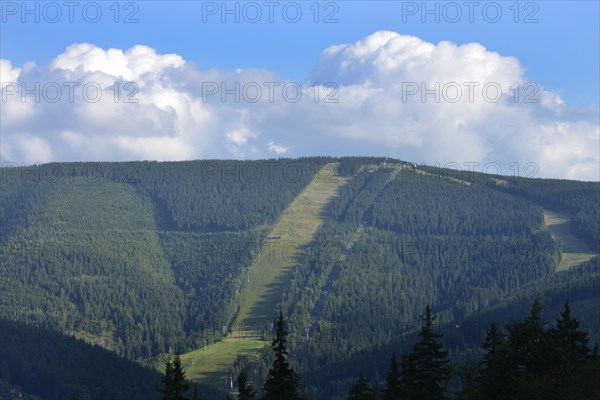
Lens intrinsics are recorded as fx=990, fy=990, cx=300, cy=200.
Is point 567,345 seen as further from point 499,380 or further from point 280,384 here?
point 280,384

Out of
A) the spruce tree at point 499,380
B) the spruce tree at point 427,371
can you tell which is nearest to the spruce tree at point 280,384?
the spruce tree at point 427,371

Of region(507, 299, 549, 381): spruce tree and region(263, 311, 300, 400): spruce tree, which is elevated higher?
region(507, 299, 549, 381): spruce tree

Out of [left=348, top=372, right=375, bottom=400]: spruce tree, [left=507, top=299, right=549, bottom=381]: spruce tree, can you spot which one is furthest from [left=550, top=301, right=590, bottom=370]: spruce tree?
[left=348, top=372, right=375, bottom=400]: spruce tree

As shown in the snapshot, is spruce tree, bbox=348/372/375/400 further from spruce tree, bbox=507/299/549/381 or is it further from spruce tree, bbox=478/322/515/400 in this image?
spruce tree, bbox=507/299/549/381

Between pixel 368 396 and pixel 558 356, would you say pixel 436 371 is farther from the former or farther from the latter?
pixel 558 356

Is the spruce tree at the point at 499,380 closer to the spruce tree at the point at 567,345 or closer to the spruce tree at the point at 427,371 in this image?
the spruce tree at the point at 427,371

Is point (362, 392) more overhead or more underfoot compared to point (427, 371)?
more underfoot

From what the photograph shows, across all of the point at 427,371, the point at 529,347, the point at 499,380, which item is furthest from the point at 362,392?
the point at 529,347

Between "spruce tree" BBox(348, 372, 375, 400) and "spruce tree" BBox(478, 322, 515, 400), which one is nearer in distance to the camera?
"spruce tree" BBox(478, 322, 515, 400)

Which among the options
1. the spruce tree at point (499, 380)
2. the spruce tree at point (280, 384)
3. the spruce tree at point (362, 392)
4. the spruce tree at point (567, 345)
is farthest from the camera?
the spruce tree at point (567, 345)

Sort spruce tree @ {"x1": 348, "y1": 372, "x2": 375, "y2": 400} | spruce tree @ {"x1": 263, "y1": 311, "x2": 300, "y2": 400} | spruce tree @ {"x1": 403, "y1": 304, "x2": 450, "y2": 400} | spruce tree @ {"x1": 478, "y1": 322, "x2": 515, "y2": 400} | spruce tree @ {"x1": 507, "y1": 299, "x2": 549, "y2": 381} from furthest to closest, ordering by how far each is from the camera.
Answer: spruce tree @ {"x1": 507, "y1": 299, "x2": 549, "y2": 381} → spruce tree @ {"x1": 348, "y1": 372, "x2": 375, "y2": 400} → spruce tree @ {"x1": 478, "y1": 322, "x2": 515, "y2": 400} → spruce tree @ {"x1": 403, "y1": 304, "x2": 450, "y2": 400} → spruce tree @ {"x1": 263, "y1": 311, "x2": 300, "y2": 400}

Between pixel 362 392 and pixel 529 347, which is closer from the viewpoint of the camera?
pixel 362 392

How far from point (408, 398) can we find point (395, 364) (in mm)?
7273

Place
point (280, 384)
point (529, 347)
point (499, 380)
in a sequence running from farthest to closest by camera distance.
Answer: point (529, 347) < point (499, 380) < point (280, 384)
